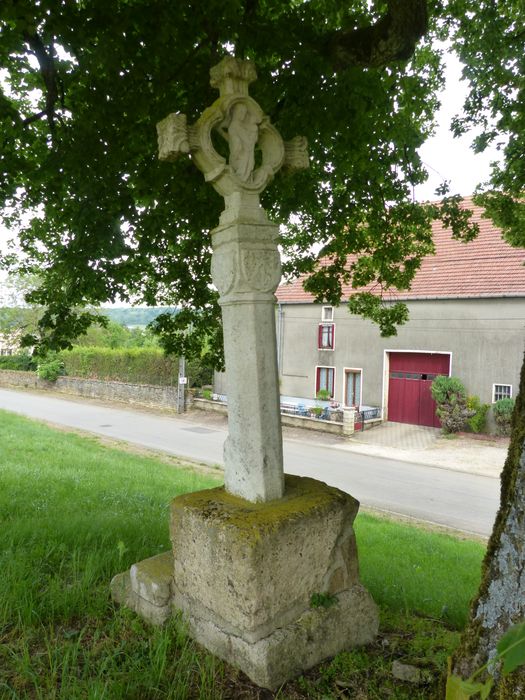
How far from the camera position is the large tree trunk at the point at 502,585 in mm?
2217

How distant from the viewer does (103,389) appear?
27938mm

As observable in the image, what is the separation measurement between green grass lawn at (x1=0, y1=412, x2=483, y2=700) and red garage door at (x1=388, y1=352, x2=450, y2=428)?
40.5 ft

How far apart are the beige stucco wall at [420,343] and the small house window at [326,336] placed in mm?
221

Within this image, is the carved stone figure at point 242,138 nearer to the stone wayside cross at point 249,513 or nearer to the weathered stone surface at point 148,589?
the stone wayside cross at point 249,513

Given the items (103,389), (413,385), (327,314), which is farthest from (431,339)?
(103,389)

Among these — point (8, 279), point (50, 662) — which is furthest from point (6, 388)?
point (50, 662)

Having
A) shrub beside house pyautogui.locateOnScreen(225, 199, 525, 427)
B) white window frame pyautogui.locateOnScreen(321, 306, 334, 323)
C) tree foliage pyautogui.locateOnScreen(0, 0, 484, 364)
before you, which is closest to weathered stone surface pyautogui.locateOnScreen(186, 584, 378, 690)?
tree foliage pyautogui.locateOnScreen(0, 0, 484, 364)

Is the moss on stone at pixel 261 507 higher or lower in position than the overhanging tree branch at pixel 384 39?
lower

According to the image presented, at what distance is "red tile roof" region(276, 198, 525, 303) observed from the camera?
17.4 m

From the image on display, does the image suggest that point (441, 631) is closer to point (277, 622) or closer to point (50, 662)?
point (277, 622)

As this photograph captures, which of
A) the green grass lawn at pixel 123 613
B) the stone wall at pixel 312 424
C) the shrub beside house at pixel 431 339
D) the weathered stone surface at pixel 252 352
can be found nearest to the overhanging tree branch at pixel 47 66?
the weathered stone surface at pixel 252 352

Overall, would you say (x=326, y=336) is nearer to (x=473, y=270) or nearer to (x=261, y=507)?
(x=473, y=270)

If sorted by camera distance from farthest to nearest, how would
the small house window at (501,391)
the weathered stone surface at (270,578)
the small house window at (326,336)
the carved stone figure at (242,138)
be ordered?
1. the small house window at (326,336)
2. the small house window at (501,391)
3. the carved stone figure at (242,138)
4. the weathered stone surface at (270,578)

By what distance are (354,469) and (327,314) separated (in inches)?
389
